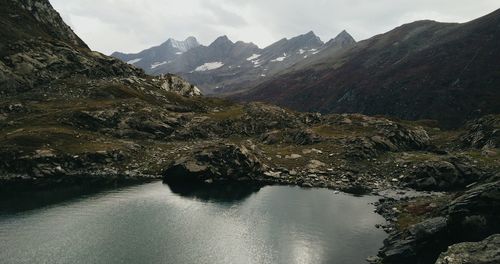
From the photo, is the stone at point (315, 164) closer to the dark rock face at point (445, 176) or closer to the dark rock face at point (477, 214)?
the dark rock face at point (445, 176)

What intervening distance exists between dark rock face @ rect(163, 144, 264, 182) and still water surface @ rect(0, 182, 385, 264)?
7.82 m

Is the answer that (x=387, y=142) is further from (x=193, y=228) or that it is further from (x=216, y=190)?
(x=193, y=228)

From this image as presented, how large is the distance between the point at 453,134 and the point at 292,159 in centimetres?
6649

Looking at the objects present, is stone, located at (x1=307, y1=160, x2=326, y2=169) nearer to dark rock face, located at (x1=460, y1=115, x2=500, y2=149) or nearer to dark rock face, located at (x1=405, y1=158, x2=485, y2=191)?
dark rock face, located at (x1=405, y1=158, x2=485, y2=191)

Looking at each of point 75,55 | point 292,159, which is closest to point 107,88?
point 75,55

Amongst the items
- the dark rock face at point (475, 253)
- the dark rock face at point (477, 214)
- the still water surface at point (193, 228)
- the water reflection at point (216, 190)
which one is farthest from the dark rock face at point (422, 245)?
the water reflection at point (216, 190)

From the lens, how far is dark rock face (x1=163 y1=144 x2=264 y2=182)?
101 meters

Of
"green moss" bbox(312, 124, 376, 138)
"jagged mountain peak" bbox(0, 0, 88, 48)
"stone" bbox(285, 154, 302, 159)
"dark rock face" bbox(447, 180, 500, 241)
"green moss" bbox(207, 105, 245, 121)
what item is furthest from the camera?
"jagged mountain peak" bbox(0, 0, 88, 48)

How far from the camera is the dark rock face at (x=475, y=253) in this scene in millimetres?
38344

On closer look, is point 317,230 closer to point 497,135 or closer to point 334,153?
point 334,153

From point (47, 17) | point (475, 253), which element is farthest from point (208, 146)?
point (47, 17)

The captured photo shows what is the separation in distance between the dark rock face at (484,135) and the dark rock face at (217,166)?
6127 cm

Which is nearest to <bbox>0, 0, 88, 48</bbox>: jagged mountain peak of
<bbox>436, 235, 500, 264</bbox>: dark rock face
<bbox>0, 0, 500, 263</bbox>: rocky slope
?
<bbox>0, 0, 500, 263</bbox>: rocky slope

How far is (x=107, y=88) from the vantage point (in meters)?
150
